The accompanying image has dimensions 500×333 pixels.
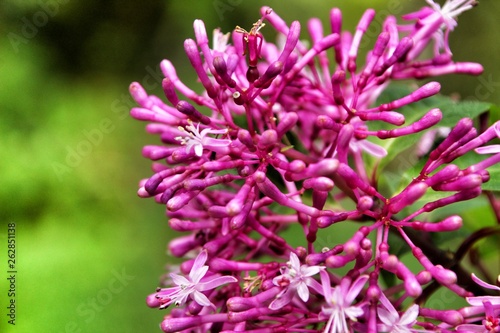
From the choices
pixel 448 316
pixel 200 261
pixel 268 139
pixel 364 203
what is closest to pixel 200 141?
pixel 268 139

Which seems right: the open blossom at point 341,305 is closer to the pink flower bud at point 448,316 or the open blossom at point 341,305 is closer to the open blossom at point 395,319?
the open blossom at point 395,319

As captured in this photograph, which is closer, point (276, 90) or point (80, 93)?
point (276, 90)

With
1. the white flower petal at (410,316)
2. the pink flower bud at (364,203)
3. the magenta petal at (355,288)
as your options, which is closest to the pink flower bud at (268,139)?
the pink flower bud at (364,203)

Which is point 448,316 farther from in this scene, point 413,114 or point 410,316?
point 413,114

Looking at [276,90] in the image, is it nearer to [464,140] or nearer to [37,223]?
[464,140]

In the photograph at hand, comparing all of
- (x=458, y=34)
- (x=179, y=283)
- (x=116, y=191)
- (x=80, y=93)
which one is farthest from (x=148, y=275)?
(x=458, y=34)

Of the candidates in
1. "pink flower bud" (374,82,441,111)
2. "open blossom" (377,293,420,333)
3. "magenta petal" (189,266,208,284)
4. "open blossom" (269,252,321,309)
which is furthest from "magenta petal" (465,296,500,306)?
"magenta petal" (189,266,208,284)
